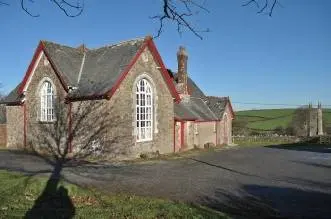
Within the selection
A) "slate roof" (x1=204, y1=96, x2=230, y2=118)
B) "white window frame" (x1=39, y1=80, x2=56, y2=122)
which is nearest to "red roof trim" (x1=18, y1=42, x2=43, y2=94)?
"white window frame" (x1=39, y1=80, x2=56, y2=122)

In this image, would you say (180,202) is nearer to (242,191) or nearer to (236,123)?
(242,191)

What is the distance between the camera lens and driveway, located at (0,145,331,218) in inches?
436

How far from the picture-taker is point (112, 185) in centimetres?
1430

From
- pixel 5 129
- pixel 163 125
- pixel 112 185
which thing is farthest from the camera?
pixel 5 129

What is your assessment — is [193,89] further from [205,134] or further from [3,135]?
[3,135]

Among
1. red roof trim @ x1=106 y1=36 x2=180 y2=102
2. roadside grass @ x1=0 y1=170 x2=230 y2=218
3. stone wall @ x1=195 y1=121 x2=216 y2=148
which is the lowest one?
roadside grass @ x1=0 y1=170 x2=230 y2=218

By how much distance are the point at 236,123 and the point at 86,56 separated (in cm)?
3572

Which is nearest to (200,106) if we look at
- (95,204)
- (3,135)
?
(3,135)

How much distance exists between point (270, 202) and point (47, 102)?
1868cm

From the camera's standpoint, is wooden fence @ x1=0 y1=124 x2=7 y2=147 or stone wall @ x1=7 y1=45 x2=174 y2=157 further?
wooden fence @ x1=0 y1=124 x2=7 y2=147

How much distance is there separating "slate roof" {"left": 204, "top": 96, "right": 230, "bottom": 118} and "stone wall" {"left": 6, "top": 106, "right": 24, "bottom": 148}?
18704 millimetres

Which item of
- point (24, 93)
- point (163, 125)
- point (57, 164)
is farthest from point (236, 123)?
point (57, 164)

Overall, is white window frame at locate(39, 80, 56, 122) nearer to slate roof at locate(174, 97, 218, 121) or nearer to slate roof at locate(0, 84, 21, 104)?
slate roof at locate(0, 84, 21, 104)

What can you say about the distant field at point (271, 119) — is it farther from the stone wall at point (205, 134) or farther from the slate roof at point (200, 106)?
the stone wall at point (205, 134)
